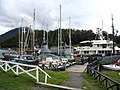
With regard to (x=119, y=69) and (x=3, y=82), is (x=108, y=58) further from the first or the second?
(x=3, y=82)

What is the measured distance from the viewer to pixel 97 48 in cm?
7775

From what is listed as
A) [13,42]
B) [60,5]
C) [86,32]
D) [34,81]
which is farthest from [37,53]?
[86,32]

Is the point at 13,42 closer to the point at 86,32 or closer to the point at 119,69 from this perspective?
the point at 86,32

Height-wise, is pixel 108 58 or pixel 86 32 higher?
pixel 86 32

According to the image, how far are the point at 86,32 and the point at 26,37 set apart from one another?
79810 millimetres

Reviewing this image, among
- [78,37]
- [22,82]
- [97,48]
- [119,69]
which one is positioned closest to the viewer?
[22,82]

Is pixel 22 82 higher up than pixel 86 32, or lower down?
lower down

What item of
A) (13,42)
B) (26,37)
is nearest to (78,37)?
(13,42)

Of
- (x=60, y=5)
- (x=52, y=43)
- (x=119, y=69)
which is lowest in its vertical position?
(x=119, y=69)

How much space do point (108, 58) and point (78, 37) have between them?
90.1m

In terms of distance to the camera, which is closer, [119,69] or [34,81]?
[34,81]

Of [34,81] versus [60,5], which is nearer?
[34,81]

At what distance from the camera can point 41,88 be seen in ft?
41.2

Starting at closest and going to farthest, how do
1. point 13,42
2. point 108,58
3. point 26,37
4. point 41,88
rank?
point 41,88 → point 108,58 → point 26,37 → point 13,42
